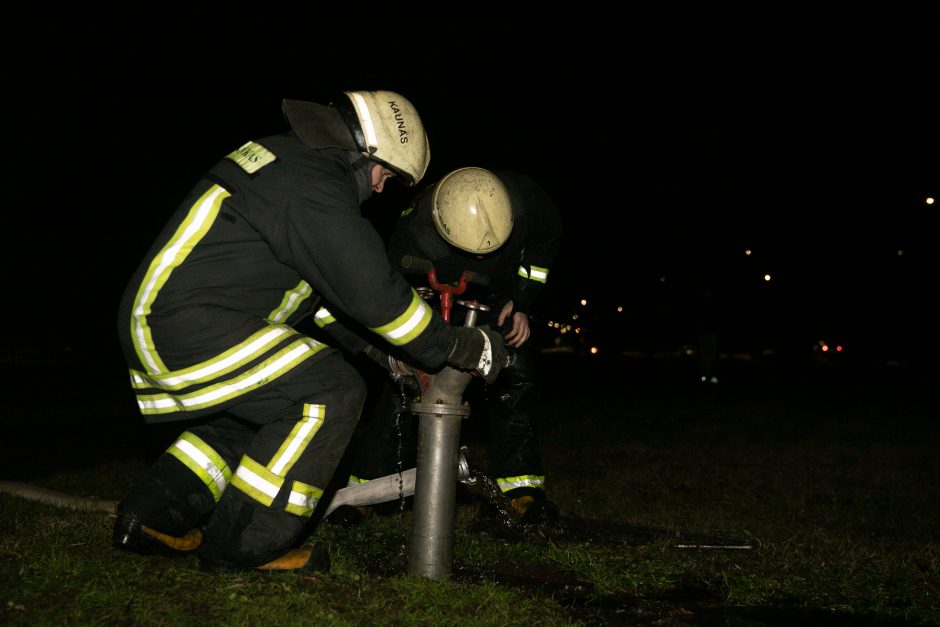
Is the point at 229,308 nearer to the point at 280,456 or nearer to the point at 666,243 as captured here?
the point at 280,456

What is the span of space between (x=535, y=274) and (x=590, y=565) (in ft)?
5.58

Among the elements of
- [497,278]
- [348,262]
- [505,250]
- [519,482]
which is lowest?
[519,482]

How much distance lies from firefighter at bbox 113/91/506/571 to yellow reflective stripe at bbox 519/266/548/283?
149 cm

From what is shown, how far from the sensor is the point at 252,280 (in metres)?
2.87

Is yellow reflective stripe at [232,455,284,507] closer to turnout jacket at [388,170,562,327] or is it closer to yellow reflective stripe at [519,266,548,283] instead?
turnout jacket at [388,170,562,327]

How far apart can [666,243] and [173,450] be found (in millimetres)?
30919

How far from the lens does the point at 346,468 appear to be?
567 cm

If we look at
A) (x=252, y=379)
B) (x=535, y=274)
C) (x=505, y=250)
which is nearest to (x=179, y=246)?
(x=252, y=379)

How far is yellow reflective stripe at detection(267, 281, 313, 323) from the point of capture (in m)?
3.04

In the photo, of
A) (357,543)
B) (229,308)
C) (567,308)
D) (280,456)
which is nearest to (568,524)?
(357,543)

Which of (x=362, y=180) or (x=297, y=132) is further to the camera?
(x=362, y=180)

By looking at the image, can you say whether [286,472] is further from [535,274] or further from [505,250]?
[535,274]

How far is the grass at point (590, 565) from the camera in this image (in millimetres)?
2596

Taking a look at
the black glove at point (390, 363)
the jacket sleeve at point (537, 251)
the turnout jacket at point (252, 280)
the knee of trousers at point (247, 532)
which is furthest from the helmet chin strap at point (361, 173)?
the jacket sleeve at point (537, 251)
